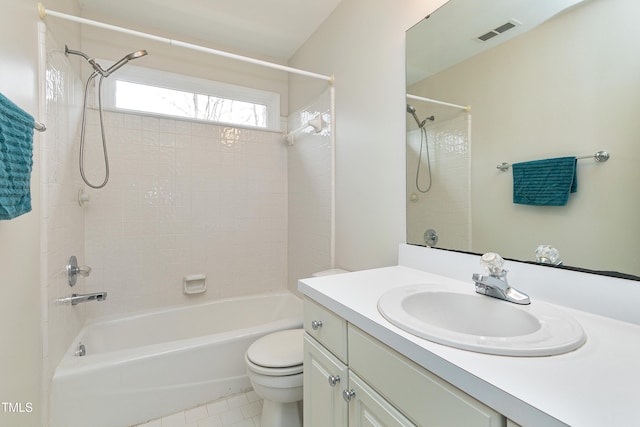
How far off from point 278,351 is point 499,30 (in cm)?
169

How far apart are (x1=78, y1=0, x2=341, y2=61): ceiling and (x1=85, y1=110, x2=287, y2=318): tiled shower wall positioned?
0.71 metres

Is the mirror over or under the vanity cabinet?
over

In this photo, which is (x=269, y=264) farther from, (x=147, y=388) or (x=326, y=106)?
(x=326, y=106)

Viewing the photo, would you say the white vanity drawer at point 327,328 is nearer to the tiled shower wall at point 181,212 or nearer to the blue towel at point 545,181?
the blue towel at point 545,181

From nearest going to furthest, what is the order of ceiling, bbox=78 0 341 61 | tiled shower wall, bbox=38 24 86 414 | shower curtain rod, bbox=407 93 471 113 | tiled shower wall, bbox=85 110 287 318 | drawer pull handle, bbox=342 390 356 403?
drawer pull handle, bbox=342 390 356 403 < shower curtain rod, bbox=407 93 471 113 < tiled shower wall, bbox=38 24 86 414 < ceiling, bbox=78 0 341 61 < tiled shower wall, bbox=85 110 287 318

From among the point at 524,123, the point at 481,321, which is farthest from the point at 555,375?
the point at 524,123

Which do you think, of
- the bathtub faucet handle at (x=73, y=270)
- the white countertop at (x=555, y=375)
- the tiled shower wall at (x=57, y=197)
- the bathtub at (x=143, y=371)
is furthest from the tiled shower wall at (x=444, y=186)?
the bathtub faucet handle at (x=73, y=270)

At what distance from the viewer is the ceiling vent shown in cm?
101

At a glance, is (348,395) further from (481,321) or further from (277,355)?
(277,355)

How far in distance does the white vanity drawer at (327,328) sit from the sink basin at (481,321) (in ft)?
0.55

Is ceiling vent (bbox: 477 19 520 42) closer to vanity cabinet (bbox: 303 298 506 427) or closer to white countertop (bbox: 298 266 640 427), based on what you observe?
white countertop (bbox: 298 266 640 427)

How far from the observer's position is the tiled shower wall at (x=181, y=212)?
2076 mm

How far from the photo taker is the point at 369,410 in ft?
2.56

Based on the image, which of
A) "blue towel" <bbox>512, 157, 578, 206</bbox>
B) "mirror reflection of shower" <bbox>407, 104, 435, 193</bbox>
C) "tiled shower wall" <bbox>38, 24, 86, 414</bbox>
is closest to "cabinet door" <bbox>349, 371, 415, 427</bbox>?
"blue towel" <bbox>512, 157, 578, 206</bbox>
